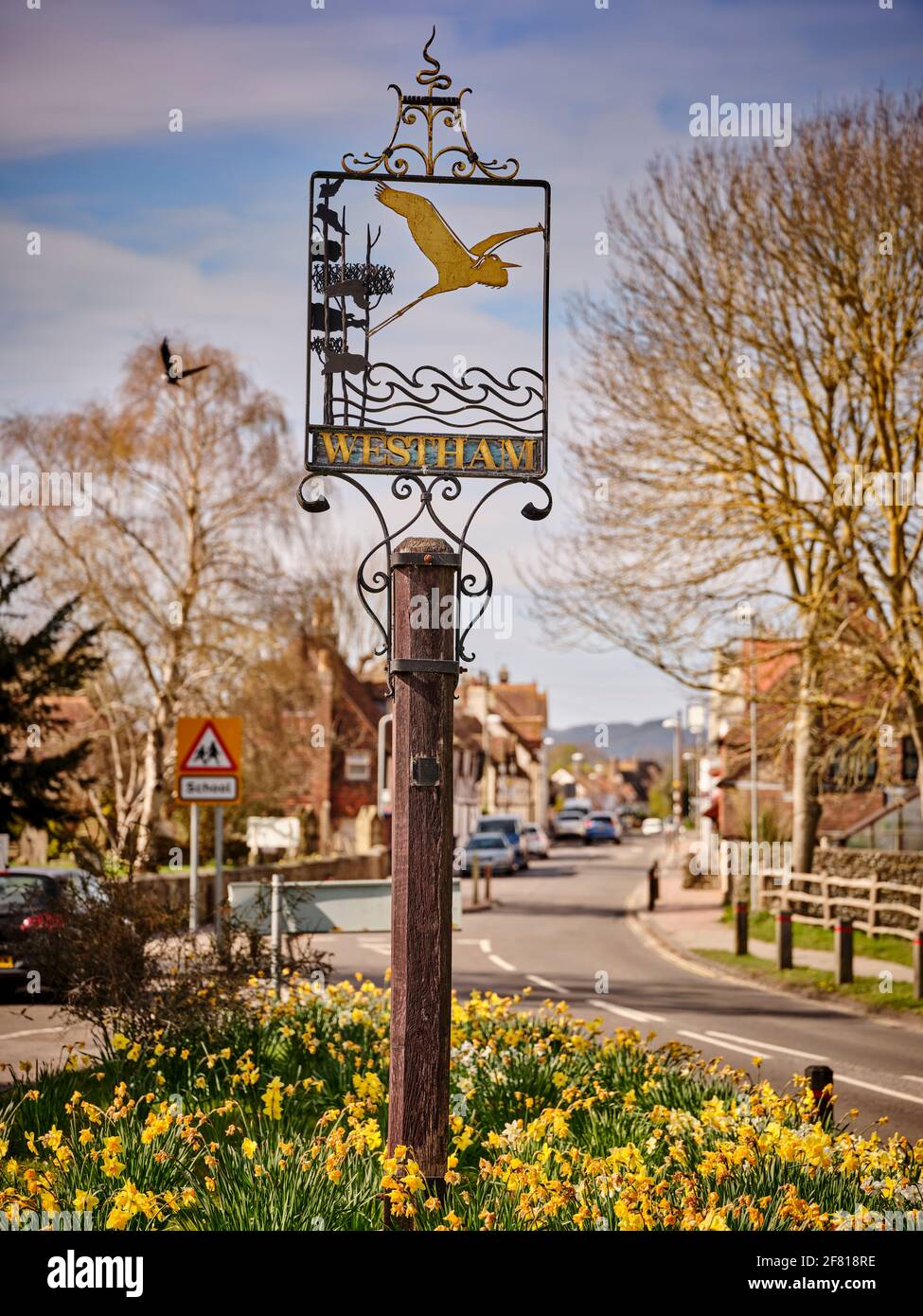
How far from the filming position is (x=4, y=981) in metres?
13.7

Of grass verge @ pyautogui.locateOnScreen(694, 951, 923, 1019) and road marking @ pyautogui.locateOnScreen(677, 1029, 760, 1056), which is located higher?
road marking @ pyautogui.locateOnScreen(677, 1029, 760, 1056)

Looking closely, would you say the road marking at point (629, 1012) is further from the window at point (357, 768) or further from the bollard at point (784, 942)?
the window at point (357, 768)

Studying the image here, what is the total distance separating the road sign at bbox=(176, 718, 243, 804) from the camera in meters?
14.6

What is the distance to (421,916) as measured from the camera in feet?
18.6

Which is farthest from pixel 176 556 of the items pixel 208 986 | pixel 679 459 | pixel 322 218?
pixel 322 218

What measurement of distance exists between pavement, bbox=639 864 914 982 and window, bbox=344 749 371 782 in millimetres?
13700

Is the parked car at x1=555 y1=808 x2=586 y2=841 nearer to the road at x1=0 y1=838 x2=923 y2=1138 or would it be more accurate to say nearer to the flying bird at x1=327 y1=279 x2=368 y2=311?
the road at x1=0 y1=838 x2=923 y2=1138

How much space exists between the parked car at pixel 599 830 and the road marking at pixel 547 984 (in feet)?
223

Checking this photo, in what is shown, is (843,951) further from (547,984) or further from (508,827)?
Answer: (508,827)

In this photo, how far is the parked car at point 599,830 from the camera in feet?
283

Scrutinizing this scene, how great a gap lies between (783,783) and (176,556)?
17821mm

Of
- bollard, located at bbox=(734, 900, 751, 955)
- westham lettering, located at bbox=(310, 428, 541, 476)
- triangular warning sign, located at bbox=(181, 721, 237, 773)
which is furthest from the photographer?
bollard, located at bbox=(734, 900, 751, 955)

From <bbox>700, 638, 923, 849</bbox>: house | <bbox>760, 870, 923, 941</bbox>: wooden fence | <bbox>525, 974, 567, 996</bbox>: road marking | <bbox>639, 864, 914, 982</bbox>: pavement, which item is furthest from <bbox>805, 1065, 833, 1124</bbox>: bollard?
<bbox>639, 864, 914, 982</bbox>: pavement
